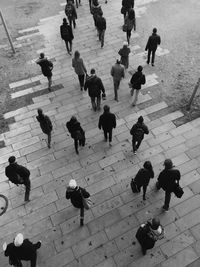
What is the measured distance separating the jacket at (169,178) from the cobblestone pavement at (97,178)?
3.36 ft

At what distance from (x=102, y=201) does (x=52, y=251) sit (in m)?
1.90

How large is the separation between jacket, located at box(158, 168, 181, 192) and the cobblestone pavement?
3.36ft

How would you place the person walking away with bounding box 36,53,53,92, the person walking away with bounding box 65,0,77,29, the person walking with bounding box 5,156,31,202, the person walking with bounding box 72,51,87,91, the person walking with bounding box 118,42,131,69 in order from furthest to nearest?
the person walking away with bounding box 65,0,77,29, the person walking with bounding box 118,42,131,69, the person walking away with bounding box 36,53,53,92, the person walking with bounding box 72,51,87,91, the person walking with bounding box 5,156,31,202

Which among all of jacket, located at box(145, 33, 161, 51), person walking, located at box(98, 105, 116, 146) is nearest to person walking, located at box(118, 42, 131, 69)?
jacket, located at box(145, 33, 161, 51)

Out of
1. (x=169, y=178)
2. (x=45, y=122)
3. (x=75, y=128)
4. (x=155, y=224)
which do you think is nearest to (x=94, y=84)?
(x=75, y=128)

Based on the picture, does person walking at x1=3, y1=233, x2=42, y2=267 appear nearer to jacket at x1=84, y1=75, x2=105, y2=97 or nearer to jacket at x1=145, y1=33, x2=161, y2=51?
jacket at x1=84, y1=75, x2=105, y2=97

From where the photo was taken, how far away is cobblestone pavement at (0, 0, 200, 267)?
7.11 metres

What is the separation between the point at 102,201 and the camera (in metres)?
8.06

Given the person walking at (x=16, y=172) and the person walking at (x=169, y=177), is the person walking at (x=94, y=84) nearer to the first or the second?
the person walking at (x=16, y=172)

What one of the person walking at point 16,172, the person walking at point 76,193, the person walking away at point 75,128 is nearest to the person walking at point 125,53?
the person walking away at point 75,128

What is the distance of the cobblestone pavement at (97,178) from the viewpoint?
7.11m

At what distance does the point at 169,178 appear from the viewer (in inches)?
273

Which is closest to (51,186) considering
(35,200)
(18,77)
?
(35,200)

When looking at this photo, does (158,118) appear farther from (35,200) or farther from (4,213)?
(4,213)
